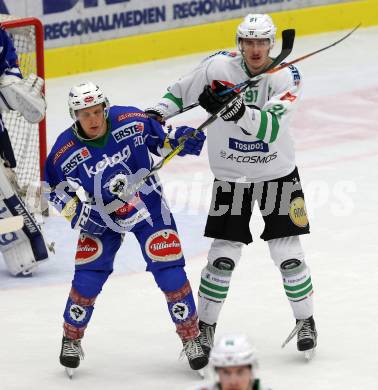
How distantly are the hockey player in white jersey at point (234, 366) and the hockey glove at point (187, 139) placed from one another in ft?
6.12

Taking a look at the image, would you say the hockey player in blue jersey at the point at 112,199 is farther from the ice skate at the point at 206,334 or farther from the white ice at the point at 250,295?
the white ice at the point at 250,295

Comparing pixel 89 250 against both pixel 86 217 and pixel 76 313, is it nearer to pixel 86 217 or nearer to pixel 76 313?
pixel 86 217

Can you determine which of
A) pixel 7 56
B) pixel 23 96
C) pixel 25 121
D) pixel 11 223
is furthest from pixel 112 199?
pixel 25 121

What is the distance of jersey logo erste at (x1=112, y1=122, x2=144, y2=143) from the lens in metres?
6.67

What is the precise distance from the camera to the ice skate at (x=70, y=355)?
269 inches

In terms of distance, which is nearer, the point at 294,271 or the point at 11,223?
the point at 11,223

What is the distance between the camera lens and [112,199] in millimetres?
6742

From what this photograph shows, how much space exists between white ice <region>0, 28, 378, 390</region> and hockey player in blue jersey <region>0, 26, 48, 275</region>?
12cm

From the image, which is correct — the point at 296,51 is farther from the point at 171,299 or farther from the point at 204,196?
the point at 171,299

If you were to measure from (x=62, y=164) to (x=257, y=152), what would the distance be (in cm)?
89

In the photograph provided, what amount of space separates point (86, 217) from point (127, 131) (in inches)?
16.7

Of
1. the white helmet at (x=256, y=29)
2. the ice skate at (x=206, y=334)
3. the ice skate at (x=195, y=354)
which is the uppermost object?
the white helmet at (x=256, y=29)

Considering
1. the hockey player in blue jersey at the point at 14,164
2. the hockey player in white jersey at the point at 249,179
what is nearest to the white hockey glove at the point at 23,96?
the hockey player in blue jersey at the point at 14,164

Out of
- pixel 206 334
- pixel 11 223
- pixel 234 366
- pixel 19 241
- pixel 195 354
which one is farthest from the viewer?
pixel 19 241
